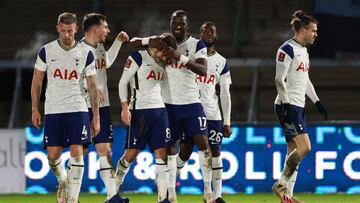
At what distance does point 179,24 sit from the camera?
10.5 m

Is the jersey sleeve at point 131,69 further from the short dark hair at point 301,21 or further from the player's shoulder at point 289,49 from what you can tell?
the short dark hair at point 301,21

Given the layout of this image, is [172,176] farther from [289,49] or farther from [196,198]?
[196,198]

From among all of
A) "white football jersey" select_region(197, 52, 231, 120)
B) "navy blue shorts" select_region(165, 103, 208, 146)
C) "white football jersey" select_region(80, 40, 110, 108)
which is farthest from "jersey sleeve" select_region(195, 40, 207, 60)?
"white football jersey" select_region(80, 40, 110, 108)

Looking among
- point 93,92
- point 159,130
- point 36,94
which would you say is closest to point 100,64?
point 159,130

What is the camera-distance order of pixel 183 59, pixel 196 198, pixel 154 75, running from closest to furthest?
pixel 183 59 < pixel 154 75 < pixel 196 198

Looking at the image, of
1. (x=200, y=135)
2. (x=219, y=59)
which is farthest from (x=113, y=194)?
(x=219, y=59)

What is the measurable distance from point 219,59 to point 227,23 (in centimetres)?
847

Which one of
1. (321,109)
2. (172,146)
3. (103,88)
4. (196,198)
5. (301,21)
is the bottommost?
(196,198)

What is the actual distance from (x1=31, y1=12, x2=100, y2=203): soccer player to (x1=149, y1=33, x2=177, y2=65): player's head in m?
0.77

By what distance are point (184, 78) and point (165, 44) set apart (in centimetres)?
55

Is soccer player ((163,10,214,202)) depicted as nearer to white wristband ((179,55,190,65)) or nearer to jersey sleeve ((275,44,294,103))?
white wristband ((179,55,190,65))

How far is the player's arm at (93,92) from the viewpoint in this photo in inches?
390

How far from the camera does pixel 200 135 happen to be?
35.0 ft

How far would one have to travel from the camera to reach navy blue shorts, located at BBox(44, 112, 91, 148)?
389 inches
